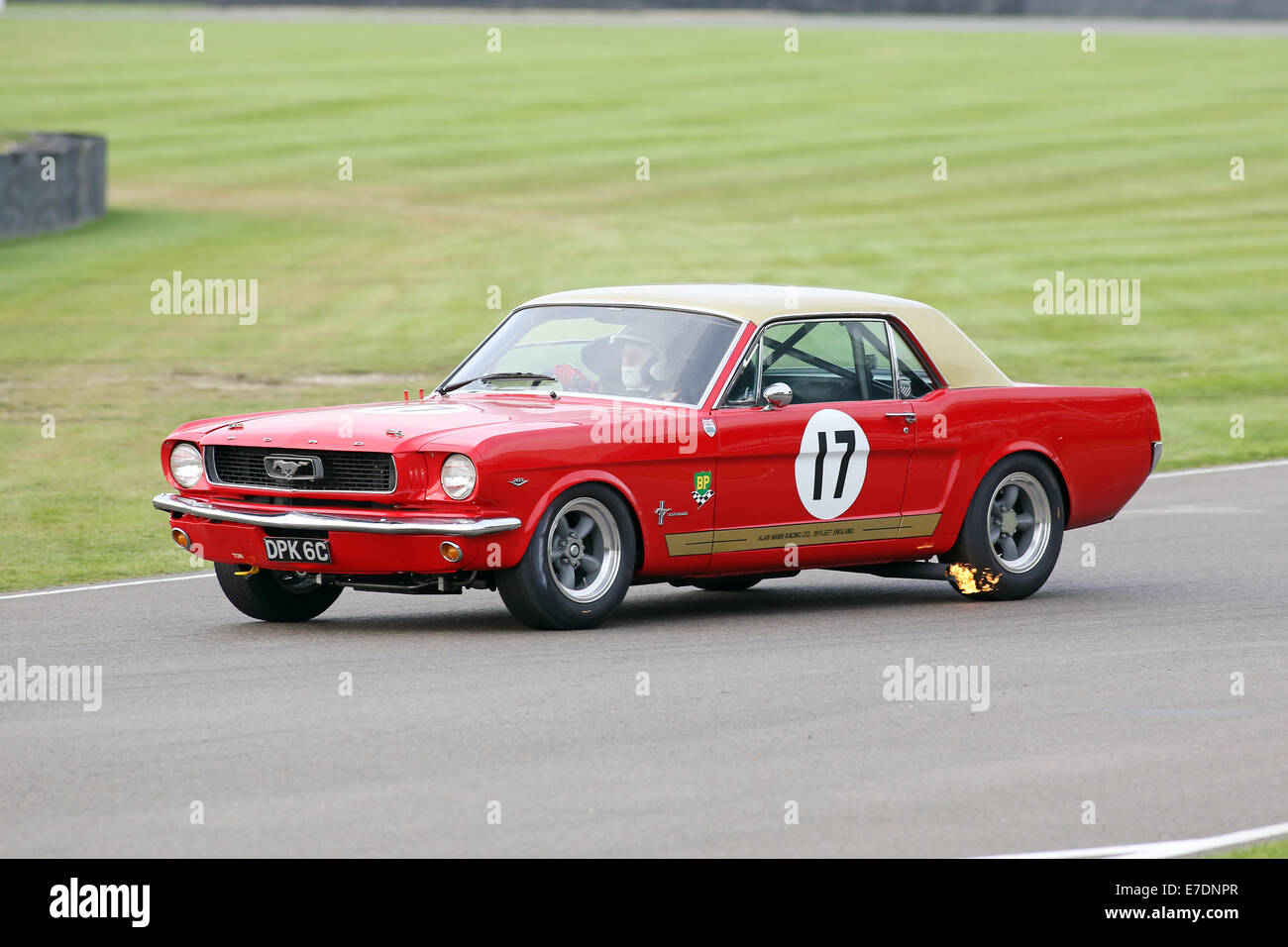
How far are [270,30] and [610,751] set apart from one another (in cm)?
5938

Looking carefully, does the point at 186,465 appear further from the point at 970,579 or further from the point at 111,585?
the point at 970,579

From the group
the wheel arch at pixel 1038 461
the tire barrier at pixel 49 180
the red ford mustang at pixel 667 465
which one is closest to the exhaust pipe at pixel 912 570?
the red ford mustang at pixel 667 465

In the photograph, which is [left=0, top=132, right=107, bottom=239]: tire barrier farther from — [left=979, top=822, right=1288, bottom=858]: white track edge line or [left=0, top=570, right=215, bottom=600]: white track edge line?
[left=979, top=822, right=1288, bottom=858]: white track edge line

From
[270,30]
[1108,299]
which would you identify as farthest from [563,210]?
[270,30]

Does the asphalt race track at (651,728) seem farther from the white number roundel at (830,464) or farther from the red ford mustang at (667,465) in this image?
the white number roundel at (830,464)

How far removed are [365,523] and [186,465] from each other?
4.03 ft

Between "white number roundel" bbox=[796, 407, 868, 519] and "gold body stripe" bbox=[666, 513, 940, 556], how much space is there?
84 millimetres

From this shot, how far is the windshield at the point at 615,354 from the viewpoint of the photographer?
32.0 ft

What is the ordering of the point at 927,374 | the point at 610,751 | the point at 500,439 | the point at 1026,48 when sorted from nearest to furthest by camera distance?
1. the point at 610,751
2. the point at 500,439
3. the point at 927,374
4. the point at 1026,48

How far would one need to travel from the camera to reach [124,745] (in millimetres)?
7051

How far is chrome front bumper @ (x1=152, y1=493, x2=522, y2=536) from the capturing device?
866cm

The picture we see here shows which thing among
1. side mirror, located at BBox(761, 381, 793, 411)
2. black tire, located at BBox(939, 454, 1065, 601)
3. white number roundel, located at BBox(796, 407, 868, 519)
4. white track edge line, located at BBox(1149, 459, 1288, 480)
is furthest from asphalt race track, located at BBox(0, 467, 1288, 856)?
white track edge line, located at BBox(1149, 459, 1288, 480)

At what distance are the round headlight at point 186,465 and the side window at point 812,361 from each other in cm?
258
